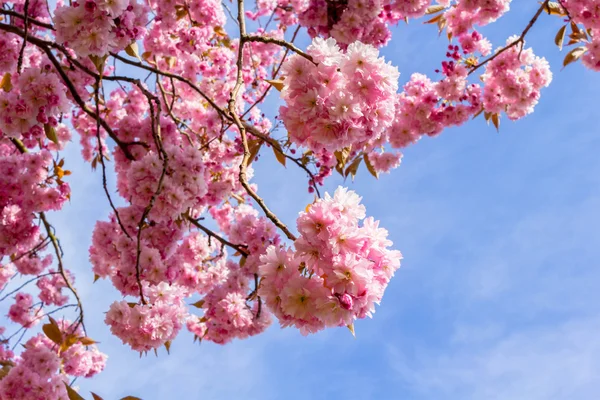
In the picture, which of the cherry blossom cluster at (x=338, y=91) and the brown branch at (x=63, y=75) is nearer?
the cherry blossom cluster at (x=338, y=91)

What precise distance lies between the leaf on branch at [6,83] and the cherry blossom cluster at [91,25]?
4.02 feet

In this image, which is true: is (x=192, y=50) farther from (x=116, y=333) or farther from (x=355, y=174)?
(x=116, y=333)

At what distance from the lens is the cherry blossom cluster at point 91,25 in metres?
2.47

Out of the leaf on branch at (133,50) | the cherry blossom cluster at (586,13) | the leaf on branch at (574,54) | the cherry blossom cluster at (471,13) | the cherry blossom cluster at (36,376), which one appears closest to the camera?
the leaf on branch at (133,50)

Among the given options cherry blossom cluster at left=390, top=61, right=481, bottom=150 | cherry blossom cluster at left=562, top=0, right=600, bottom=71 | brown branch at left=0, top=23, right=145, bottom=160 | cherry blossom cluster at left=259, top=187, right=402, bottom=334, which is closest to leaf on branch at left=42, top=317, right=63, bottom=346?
brown branch at left=0, top=23, right=145, bottom=160

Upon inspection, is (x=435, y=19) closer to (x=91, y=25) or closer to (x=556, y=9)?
(x=556, y=9)

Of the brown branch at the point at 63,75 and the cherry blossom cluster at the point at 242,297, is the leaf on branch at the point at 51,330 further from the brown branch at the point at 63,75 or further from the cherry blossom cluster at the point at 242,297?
the brown branch at the point at 63,75

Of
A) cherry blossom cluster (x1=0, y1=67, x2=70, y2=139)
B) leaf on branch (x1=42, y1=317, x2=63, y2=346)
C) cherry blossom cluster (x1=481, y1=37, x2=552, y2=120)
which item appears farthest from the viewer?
cherry blossom cluster (x1=481, y1=37, x2=552, y2=120)

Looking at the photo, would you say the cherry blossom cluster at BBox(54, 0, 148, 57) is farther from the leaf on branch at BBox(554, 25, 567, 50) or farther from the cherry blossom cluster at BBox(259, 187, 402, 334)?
the leaf on branch at BBox(554, 25, 567, 50)

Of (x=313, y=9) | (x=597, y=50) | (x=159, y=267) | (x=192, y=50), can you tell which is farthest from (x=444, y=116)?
(x=159, y=267)

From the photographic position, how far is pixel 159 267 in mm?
3123

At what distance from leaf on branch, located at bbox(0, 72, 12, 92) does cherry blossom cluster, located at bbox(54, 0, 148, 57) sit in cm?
123

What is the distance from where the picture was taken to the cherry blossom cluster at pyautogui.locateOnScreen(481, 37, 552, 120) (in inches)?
194

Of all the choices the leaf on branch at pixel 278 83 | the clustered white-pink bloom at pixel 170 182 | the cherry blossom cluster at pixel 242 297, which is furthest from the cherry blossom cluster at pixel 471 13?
the leaf on branch at pixel 278 83
